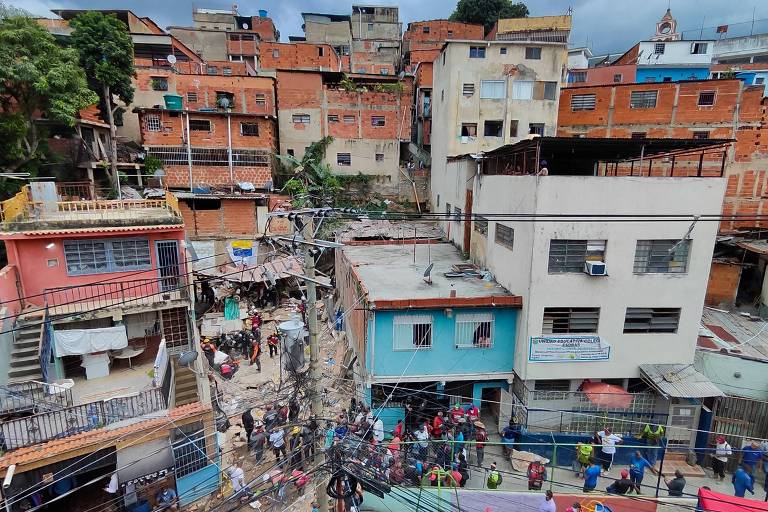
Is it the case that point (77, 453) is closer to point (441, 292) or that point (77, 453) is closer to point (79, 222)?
point (79, 222)

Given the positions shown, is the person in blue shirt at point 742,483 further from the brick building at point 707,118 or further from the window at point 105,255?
the window at point 105,255

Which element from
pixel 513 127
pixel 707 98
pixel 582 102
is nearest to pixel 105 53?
pixel 513 127

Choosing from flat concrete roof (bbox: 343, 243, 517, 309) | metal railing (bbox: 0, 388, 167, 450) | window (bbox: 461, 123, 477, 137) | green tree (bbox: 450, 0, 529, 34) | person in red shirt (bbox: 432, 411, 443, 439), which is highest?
green tree (bbox: 450, 0, 529, 34)

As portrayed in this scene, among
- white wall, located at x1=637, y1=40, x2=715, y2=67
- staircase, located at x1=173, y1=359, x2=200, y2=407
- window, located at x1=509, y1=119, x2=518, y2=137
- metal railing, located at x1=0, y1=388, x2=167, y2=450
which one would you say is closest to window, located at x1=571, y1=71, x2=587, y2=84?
white wall, located at x1=637, y1=40, x2=715, y2=67

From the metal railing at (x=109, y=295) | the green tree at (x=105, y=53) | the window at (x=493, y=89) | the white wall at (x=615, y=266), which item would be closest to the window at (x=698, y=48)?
the window at (x=493, y=89)

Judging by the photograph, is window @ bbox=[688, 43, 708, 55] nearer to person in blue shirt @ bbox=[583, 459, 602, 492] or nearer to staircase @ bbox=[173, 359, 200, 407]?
person in blue shirt @ bbox=[583, 459, 602, 492]

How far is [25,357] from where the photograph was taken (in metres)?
14.9

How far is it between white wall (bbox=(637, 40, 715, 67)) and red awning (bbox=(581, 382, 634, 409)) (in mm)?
36780

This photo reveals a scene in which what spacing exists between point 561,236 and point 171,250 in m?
15.9

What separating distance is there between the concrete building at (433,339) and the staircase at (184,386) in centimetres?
628

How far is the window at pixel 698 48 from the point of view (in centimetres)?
3819

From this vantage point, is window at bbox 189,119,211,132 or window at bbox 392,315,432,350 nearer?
window at bbox 392,315,432,350

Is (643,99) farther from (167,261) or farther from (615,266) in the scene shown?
(167,261)

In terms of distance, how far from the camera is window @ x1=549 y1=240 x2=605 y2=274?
14.3 meters
